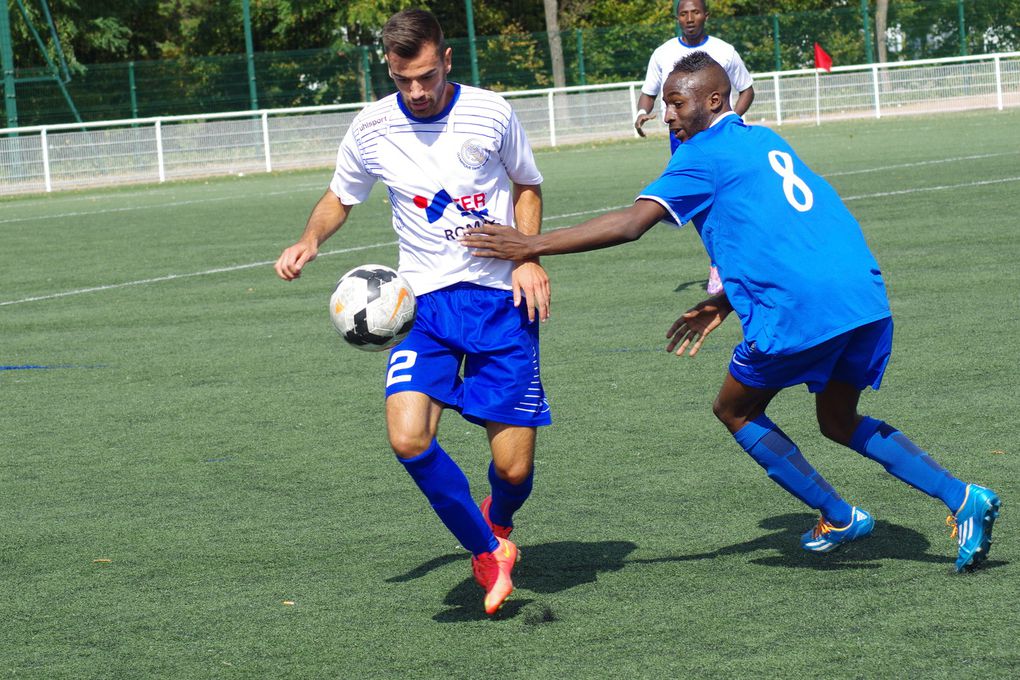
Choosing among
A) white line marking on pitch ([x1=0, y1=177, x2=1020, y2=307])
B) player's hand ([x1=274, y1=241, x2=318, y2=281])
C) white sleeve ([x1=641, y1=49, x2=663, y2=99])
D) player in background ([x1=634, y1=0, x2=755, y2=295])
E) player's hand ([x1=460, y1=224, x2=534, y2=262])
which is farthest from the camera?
white line marking on pitch ([x1=0, y1=177, x2=1020, y2=307])

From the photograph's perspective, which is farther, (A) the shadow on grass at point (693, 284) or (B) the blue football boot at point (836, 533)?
(A) the shadow on grass at point (693, 284)

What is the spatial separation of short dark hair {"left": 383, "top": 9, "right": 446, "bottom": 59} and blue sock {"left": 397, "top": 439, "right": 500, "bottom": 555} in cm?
130

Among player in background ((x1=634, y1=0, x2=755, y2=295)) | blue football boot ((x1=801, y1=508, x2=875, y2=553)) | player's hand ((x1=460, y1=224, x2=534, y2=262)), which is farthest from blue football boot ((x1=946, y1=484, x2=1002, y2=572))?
player in background ((x1=634, y1=0, x2=755, y2=295))

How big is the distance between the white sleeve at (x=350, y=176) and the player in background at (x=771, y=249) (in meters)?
0.92

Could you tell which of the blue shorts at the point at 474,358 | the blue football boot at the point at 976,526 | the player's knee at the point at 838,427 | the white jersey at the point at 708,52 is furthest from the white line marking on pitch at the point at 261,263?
the blue football boot at the point at 976,526

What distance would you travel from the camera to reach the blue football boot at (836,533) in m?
5.15

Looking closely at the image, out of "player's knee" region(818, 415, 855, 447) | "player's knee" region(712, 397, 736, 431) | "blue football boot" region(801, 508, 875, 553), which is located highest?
"player's knee" region(712, 397, 736, 431)

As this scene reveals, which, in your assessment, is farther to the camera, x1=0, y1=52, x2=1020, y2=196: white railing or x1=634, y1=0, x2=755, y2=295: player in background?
x1=0, y1=52, x2=1020, y2=196: white railing

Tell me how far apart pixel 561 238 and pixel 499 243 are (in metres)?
0.19

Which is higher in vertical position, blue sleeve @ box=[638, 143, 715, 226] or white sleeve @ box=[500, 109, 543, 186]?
white sleeve @ box=[500, 109, 543, 186]

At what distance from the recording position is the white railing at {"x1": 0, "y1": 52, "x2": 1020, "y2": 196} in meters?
30.9

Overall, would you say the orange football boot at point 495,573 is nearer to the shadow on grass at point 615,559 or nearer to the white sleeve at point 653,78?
the shadow on grass at point 615,559

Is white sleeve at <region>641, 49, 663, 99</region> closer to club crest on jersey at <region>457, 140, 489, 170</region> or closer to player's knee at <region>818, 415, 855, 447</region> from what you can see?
club crest on jersey at <region>457, 140, 489, 170</region>

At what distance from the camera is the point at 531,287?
4.91 meters
